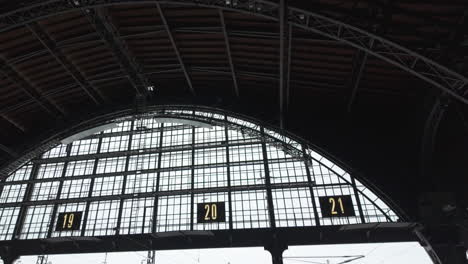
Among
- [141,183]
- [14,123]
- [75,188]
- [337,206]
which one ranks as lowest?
[337,206]

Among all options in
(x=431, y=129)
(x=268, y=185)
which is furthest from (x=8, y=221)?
(x=431, y=129)

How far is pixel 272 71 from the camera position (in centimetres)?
2266

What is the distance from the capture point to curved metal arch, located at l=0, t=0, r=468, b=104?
1261cm

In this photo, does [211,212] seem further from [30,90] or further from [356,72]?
[30,90]

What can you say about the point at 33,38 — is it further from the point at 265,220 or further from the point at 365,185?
the point at 365,185

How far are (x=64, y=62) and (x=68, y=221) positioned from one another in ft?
37.6

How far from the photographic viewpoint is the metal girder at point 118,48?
18.0 metres

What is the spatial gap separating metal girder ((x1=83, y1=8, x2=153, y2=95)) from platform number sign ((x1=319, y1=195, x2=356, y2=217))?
51.9 ft

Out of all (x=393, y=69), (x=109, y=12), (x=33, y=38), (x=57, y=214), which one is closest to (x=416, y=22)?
(x=393, y=69)

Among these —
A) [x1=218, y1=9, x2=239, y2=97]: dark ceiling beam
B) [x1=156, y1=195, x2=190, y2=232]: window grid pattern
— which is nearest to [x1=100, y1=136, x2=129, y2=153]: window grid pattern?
A: [x1=156, y1=195, x2=190, y2=232]: window grid pattern

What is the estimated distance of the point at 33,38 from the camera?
20047 mm

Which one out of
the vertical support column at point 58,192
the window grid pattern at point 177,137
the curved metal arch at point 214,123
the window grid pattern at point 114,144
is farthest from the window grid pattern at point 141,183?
the vertical support column at point 58,192

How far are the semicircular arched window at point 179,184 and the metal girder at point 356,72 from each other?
15.7ft

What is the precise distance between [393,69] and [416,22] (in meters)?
4.12
